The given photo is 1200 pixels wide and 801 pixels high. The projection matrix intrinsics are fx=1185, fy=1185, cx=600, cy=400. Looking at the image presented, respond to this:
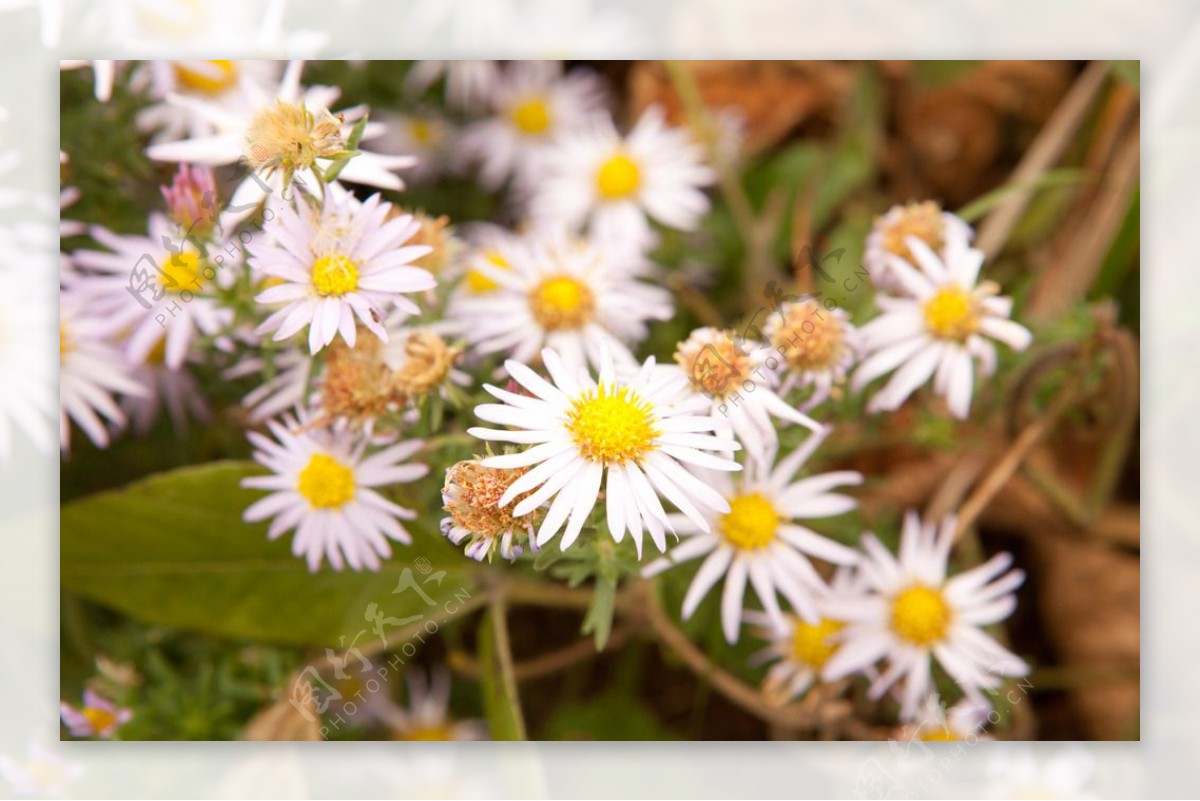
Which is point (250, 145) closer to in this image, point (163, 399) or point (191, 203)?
point (191, 203)

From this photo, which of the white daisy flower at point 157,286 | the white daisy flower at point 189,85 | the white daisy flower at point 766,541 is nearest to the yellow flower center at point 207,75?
the white daisy flower at point 189,85

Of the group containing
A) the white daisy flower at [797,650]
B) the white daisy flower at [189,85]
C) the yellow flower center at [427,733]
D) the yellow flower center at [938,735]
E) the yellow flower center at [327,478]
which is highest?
the white daisy flower at [189,85]

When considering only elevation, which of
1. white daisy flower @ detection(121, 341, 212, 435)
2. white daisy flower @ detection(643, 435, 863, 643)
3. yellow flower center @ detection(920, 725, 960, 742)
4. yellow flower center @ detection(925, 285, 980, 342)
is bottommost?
yellow flower center @ detection(920, 725, 960, 742)

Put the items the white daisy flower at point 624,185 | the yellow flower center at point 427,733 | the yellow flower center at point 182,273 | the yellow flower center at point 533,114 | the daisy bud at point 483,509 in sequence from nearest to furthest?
the daisy bud at point 483,509 → the yellow flower center at point 182,273 → the yellow flower center at point 427,733 → the white daisy flower at point 624,185 → the yellow flower center at point 533,114

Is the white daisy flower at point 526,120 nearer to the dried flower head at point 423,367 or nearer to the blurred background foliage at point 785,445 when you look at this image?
the blurred background foliage at point 785,445

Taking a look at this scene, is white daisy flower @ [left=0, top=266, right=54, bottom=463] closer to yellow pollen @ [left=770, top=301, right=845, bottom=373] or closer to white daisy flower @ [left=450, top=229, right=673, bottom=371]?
white daisy flower @ [left=450, top=229, right=673, bottom=371]

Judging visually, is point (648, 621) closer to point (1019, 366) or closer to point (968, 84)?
point (1019, 366)

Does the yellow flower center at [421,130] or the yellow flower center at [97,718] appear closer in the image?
the yellow flower center at [97,718]

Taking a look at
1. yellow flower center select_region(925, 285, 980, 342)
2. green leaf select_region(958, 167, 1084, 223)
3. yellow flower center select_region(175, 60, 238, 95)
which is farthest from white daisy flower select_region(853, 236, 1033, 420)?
yellow flower center select_region(175, 60, 238, 95)

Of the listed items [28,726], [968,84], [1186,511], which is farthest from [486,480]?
[968,84]
